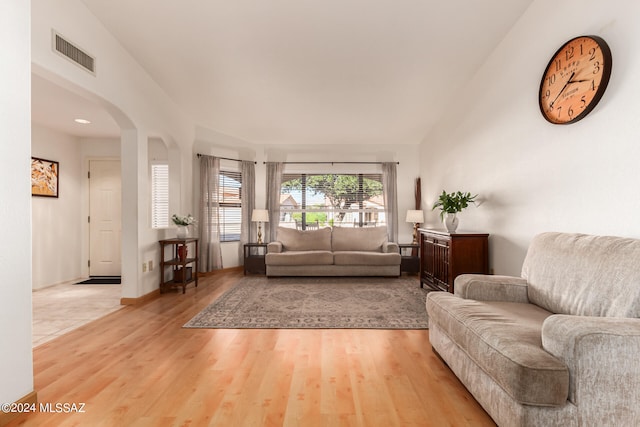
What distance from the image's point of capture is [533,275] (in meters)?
2.36

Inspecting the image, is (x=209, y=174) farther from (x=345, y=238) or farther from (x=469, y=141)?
(x=469, y=141)

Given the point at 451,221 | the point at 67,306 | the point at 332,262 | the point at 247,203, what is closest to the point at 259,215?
the point at 247,203

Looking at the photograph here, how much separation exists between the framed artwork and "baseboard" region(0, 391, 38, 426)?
4.24 metres

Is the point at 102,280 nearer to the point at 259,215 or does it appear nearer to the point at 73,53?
the point at 259,215

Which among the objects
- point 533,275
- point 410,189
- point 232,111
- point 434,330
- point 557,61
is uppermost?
point 232,111

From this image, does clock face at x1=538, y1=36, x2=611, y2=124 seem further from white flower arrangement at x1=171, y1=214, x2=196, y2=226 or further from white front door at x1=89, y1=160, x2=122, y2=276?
white front door at x1=89, y1=160, x2=122, y2=276

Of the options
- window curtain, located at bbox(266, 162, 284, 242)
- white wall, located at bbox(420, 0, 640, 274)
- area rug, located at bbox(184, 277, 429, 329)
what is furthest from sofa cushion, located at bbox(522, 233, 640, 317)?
window curtain, located at bbox(266, 162, 284, 242)

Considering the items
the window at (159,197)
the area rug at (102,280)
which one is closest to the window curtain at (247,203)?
the window at (159,197)

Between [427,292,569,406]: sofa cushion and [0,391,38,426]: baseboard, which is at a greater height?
[427,292,569,406]: sofa cushion

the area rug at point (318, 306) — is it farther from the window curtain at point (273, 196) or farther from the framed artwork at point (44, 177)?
the framed artwork at point (44, 177)

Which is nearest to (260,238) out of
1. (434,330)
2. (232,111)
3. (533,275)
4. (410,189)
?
(232,111)

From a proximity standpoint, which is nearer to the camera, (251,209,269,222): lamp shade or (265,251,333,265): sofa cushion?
(265,251,333,265): sofa cushion

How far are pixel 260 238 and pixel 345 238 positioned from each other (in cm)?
167

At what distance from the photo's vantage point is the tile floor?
122 inches
